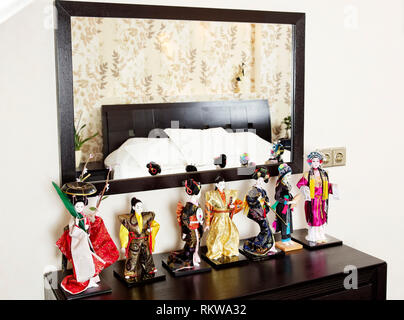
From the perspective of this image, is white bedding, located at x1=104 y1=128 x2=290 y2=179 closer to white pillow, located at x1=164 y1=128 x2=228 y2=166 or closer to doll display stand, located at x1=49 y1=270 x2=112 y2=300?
white pillow, located at x1=164 y1=128 x2=228 y2=166

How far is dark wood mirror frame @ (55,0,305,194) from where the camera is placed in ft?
5.34

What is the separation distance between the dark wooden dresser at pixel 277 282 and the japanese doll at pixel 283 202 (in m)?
0.11

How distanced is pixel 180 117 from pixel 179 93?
91mm

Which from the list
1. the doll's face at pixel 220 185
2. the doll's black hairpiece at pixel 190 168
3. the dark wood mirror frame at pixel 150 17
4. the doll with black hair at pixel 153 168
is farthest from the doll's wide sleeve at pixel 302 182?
the doll with black hair at pixel 153 168

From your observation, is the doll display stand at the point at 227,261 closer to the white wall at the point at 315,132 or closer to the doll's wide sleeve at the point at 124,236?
the white wall at the point at 315,132

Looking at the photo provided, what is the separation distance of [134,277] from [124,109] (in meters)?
0.60

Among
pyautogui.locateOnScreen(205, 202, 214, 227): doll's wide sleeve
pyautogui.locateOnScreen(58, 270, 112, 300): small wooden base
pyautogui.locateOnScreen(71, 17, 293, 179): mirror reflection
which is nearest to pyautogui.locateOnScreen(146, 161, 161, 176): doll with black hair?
Result: pyautogui.locateOnScreen(71, 17, 293, 179): mirror reflection

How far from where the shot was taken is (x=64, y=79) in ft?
5.37

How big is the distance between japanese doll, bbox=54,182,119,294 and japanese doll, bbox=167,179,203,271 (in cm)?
25

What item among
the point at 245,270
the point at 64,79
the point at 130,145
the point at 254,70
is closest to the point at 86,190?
the point at 130,145

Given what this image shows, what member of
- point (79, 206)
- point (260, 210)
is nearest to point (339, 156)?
point (260, 210)

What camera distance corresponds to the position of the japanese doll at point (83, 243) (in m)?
1.56

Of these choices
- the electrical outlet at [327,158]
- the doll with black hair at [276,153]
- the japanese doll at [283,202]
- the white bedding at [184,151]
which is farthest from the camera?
the electrical outlet at [327,158]
